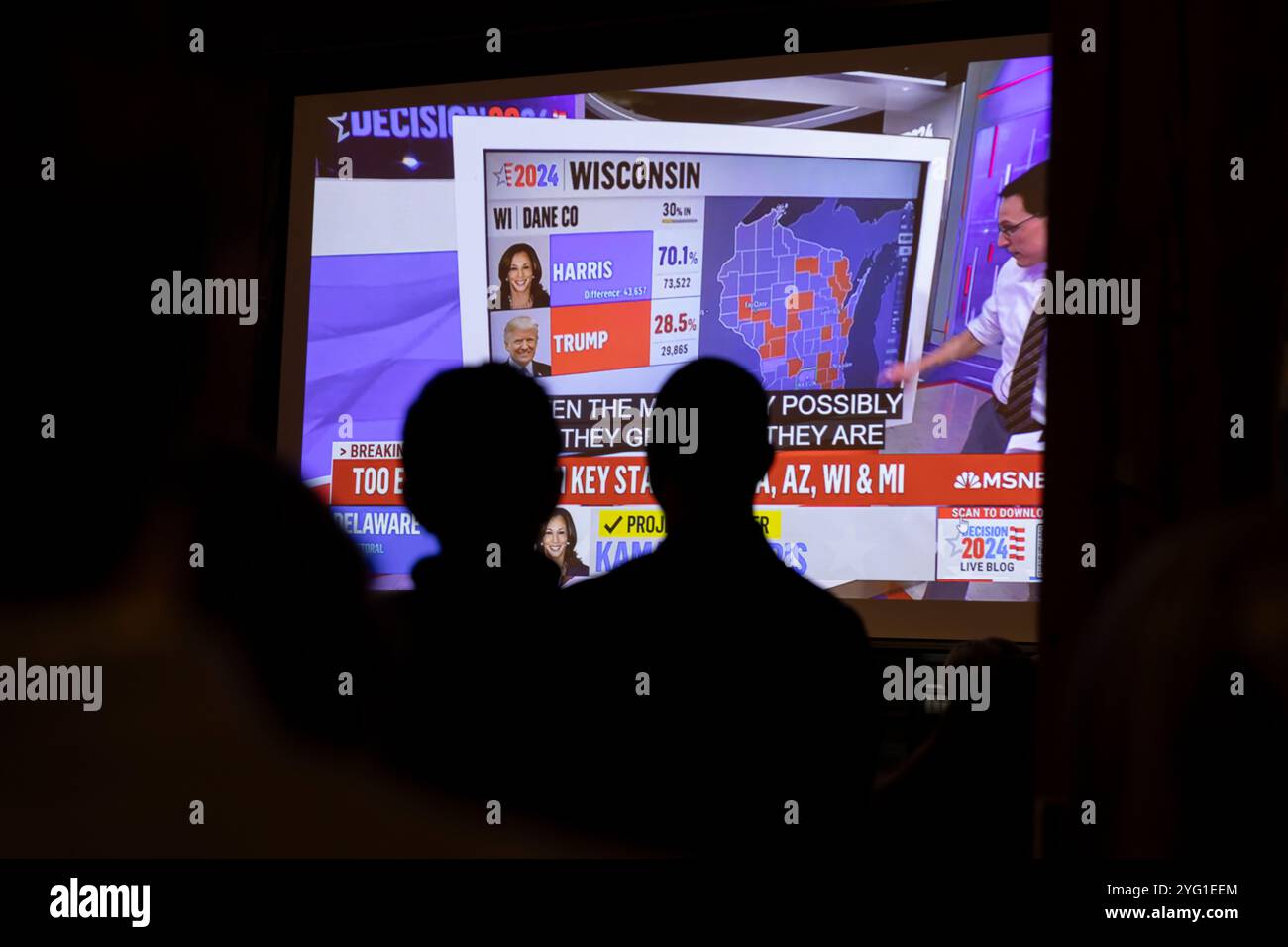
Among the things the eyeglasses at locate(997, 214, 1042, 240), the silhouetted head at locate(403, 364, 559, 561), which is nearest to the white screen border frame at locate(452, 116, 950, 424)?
the eyeglasses at locate(997, 214, 1042, 240)

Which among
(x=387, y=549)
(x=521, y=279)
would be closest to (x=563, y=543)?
(x=387, y=549)

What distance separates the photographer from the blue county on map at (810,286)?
7.50ft

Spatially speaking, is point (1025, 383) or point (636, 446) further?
point (636, 446)

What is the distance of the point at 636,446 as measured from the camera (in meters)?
2.38

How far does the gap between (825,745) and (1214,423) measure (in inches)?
27.9

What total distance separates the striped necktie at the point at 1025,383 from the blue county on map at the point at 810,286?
258mm

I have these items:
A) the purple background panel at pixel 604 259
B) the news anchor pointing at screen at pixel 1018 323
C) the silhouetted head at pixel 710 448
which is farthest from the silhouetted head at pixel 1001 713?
the purple background panel at pixel 604 259

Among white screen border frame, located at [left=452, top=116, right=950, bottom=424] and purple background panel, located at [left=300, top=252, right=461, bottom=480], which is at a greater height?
white screen border frame, located at [left=452, top=116, right=950, bottom=424]

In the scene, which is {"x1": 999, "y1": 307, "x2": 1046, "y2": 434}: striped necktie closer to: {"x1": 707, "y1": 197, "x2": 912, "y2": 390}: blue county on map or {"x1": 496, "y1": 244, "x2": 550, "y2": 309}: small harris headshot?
{"x1": 707, "y1": 197, "x2": 912, "y2": 390}: blue county on map

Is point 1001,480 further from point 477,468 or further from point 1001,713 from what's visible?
point 477,468

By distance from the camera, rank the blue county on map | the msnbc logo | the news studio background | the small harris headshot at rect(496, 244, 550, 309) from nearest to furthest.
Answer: the news studio background, the msnbc logo, the blue county on map, the small harris headshot at rect(496, 244, 550, 309)

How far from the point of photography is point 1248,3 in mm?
1312

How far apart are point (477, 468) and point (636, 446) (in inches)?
32.0

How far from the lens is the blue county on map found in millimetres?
2285
